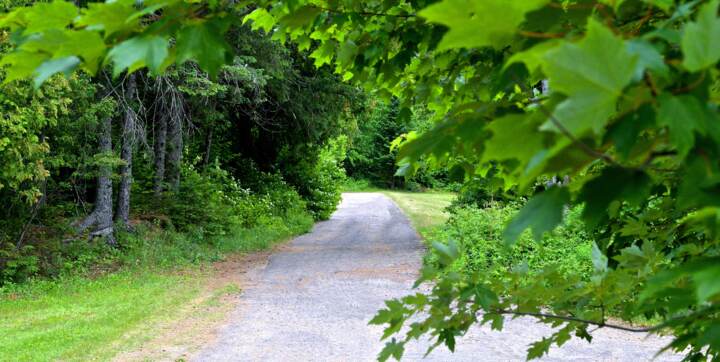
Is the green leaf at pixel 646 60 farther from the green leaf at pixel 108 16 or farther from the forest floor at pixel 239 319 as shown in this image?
the forest floor at pixel 239 319

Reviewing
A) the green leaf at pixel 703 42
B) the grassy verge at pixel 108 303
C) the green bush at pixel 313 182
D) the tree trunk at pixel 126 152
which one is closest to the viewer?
the green leaf at pixel 703 42

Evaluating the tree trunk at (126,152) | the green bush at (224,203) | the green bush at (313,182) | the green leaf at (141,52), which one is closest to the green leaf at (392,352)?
the green leaf at (141,52)

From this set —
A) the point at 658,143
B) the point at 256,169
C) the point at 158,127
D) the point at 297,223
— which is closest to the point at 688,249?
the point at 658,143

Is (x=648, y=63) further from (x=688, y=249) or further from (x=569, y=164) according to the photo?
(x=688, y=249)

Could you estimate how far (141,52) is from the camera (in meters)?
1.10

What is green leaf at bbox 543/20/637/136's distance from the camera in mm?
713

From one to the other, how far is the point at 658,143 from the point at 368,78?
1939mm

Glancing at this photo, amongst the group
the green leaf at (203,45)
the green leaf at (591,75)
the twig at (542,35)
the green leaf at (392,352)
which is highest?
the green leaf at (203,45)

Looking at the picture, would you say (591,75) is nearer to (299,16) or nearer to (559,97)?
(559,97)

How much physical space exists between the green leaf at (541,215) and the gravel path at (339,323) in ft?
18.5

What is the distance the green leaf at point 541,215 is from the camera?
85cm

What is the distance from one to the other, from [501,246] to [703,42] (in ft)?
29.9

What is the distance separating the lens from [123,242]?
12.7 meters

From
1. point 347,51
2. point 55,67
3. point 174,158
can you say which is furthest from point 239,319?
point 174,158
